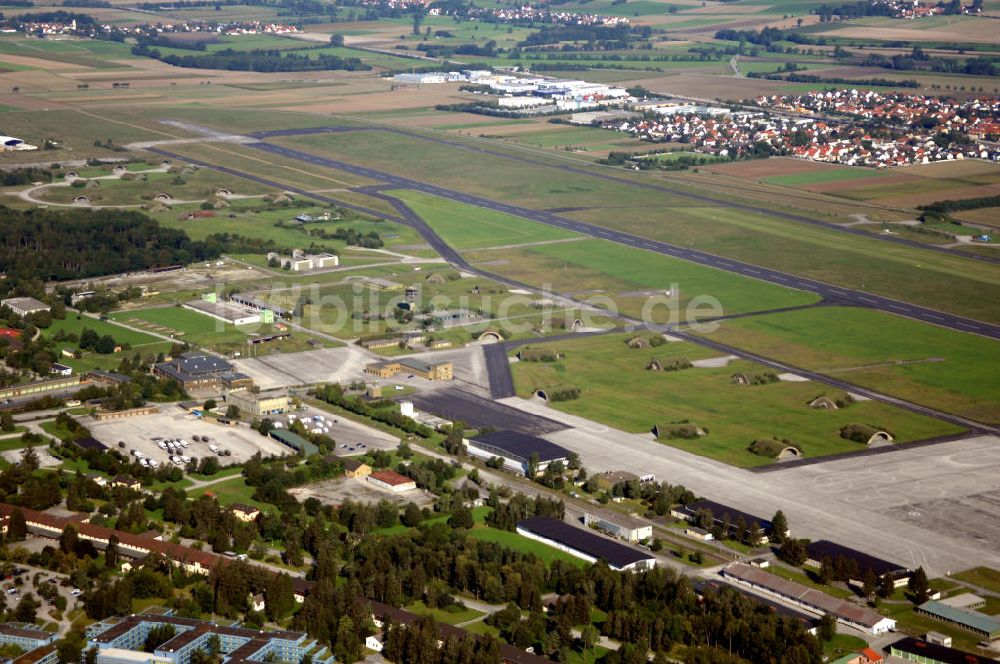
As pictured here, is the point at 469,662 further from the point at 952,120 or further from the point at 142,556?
the point at 952,120

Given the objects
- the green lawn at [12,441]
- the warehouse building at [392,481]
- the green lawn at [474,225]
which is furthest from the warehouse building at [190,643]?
the green lawn at [474,225]

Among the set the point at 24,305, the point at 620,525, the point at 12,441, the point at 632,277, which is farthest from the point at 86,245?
the point at 620,525

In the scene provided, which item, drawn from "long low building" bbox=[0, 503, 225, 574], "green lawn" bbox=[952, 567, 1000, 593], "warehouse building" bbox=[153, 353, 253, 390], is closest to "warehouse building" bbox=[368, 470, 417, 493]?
"long low building" bbox=[0, 503, 225, 574]

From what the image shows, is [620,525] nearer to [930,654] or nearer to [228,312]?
[930,654]

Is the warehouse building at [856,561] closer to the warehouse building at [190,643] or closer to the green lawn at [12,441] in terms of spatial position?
the warehouse building at [190,643]

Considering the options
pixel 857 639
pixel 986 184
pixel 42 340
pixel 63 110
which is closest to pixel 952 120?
pixel 986 184
